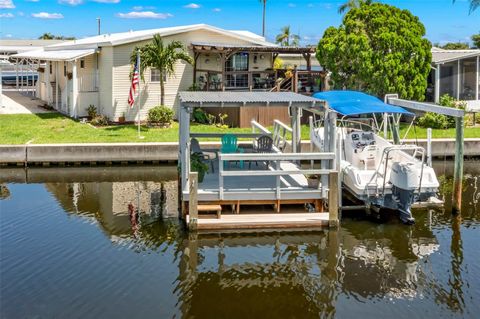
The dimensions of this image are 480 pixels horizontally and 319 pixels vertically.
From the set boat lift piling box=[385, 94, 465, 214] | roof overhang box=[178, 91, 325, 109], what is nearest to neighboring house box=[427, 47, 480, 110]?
boat lift piling box=[385, 94, 465, 214]

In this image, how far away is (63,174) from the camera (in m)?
19.5

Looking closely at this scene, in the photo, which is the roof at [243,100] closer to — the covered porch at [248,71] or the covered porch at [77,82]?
the covered porch at [248,71]

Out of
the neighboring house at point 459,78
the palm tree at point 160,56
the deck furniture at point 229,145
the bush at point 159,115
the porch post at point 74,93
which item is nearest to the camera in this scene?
the deck furniture at point 229,145

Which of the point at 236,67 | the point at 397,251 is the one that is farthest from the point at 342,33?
the point at 397,251

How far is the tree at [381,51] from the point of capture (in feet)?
84.8

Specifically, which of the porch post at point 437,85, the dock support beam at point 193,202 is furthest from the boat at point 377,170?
the porch post at point 437,85

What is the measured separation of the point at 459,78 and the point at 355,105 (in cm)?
1636

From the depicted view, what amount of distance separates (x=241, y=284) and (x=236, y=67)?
796 inches

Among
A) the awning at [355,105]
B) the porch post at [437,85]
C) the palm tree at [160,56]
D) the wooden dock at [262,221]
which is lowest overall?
the wooden dock at [262,221]

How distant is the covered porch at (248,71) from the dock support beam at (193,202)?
14.5m

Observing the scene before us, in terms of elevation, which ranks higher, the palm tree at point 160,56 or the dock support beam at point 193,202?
the palm tree at point 160,56

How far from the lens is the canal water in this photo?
937 cm

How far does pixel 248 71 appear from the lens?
27.7 metres

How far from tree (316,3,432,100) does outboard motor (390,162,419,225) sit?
1314 cm
